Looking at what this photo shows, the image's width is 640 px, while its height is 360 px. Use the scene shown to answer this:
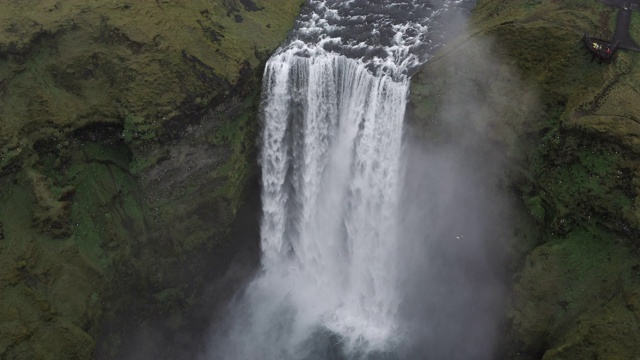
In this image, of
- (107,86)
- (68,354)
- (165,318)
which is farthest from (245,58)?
(68,354)

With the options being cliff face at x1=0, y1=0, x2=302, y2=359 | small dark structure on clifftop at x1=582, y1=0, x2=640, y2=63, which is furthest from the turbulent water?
small dark structure on clifftop at x1=582, y1=0, x2=640, y2=63

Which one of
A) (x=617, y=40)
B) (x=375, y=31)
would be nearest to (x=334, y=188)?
(x=375, y=31)

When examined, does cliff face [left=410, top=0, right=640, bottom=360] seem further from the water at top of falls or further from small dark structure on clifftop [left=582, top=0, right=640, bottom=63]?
the water at top of falls

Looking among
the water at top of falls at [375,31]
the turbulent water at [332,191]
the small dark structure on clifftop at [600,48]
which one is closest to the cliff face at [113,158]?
the turbulent water at [332,191]

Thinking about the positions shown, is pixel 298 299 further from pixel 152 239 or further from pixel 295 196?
pixel 152 239

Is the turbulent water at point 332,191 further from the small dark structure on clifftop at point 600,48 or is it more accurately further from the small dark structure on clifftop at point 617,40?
the small dark structure on clifftop at point 617,40

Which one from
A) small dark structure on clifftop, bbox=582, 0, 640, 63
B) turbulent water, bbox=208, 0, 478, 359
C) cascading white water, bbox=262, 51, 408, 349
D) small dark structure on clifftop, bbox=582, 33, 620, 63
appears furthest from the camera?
turbulent water, bbox=208, 0, 478, 359
